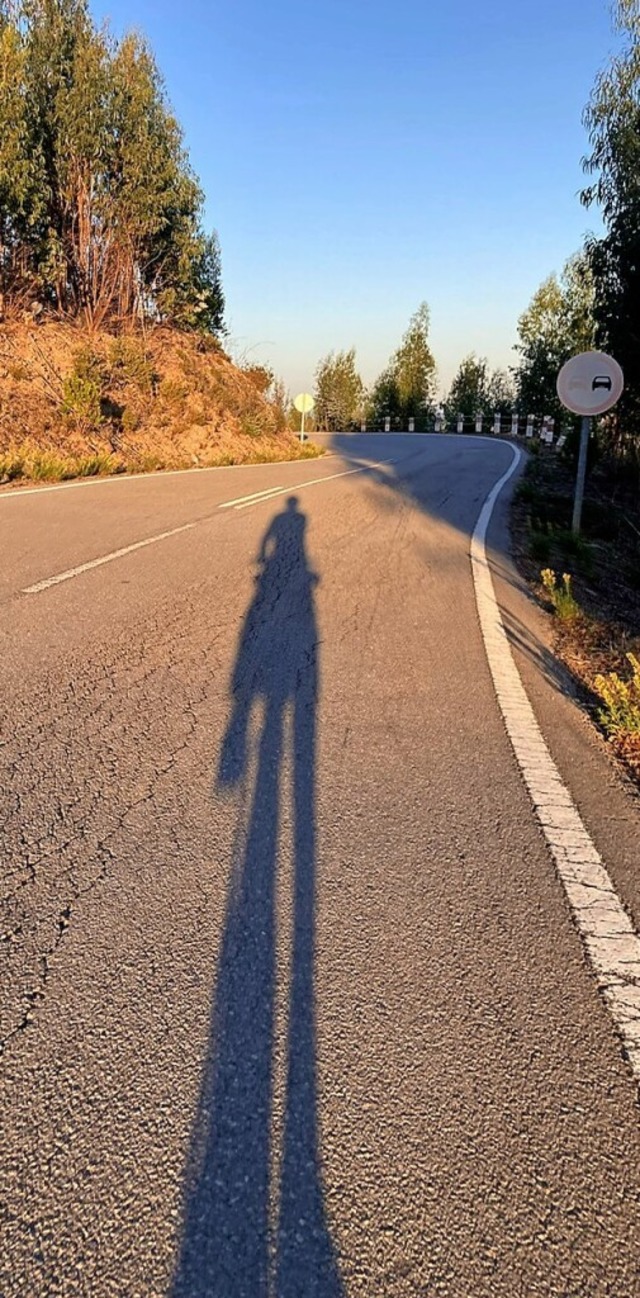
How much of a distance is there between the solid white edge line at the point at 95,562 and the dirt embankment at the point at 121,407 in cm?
603

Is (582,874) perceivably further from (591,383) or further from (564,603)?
(591,383)

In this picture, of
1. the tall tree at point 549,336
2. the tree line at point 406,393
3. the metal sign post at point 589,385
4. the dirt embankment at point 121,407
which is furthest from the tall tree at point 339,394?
the metal sign post at point 589,385

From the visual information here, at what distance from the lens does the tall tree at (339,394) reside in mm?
60594

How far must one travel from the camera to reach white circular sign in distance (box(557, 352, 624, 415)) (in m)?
8.13

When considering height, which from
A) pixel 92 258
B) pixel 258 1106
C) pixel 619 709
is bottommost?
pixel 258 1106

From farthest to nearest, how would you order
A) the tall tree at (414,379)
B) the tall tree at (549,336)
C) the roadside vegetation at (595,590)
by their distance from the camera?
the tall tree at (414,379) < the tall tree at (549,336) < the roadside vegetation at (595,590)

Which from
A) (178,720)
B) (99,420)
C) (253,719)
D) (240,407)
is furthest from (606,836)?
(240,407)

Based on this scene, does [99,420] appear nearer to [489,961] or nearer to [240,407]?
[240,407]

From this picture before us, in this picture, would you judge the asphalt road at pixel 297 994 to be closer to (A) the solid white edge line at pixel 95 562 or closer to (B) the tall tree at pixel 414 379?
(A) the solid white edge line at pixel 95 562

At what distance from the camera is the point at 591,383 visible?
8320 mm

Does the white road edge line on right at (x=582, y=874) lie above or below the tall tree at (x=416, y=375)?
below

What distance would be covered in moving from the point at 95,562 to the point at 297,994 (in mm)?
5224

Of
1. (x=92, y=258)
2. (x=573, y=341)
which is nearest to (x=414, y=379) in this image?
(x=573, y=341)

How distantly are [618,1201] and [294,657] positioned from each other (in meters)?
3.19
